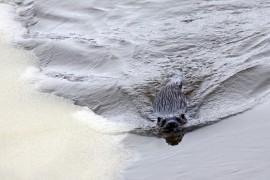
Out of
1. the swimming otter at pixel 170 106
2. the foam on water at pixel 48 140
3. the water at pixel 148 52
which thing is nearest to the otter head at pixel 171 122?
the swimming otter at pixel 170 106

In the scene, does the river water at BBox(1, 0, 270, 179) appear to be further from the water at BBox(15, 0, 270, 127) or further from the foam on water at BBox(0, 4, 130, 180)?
the foam on water at BBox(0, 4, 130, 180)

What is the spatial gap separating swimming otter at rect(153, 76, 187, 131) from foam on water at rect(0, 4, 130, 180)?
47 cm

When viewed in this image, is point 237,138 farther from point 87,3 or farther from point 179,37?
point 87,3

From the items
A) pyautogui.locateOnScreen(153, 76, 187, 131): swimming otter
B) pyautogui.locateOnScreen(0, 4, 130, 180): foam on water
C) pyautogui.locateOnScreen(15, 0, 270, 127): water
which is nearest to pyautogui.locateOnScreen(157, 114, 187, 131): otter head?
pyautogui.locateOnScreen(153, 76, 187, 131): swimming otter

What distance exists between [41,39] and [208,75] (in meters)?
2.90

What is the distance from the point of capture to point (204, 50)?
25.5 ft

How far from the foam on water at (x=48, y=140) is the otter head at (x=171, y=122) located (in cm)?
41

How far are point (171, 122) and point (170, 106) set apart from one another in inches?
13.4

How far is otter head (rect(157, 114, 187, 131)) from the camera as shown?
5930 mm

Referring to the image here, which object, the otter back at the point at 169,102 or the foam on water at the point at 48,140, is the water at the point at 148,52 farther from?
the foam on water at the point at 48,140

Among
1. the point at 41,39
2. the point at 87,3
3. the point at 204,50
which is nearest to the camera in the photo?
the point at 204,50

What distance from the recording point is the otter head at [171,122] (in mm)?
5930

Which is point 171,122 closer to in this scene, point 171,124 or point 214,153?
point 171,124

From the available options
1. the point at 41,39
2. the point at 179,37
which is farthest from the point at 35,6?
the point at 179,37
